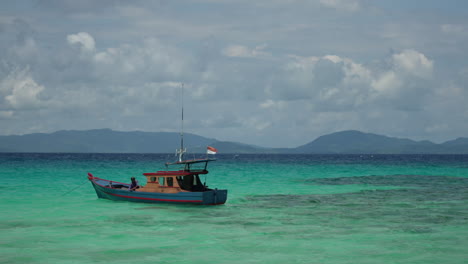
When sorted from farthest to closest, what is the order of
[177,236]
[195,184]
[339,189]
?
[339,189] < [195,184] < [177,236]

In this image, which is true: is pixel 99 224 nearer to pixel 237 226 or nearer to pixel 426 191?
pixel 237 226

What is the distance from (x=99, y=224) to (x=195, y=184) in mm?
8615

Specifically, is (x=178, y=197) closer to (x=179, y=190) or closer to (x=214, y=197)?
(x=179, y=190)

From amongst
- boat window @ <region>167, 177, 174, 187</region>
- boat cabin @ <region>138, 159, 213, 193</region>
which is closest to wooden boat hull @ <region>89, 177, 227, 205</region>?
boat cabin @ <region>138, 159, 213, 193</region>

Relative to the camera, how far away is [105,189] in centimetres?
3784

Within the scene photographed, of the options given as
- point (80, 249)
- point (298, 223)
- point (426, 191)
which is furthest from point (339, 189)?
point (80, 249)

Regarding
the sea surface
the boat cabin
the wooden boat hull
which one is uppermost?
the boat cabin

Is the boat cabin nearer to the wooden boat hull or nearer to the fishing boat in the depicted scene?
the fishing boat

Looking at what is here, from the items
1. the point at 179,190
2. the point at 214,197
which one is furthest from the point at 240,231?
the point at 179,190

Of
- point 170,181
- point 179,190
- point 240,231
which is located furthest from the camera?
point 170,181

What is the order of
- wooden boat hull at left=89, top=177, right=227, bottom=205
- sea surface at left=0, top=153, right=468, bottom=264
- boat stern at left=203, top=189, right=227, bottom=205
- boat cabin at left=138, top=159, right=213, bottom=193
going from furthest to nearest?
boat cabin at left=138, top=159, right=213, bottom=193, boat stern at left=203, top=189, right=227, bottom=205, wooden boat hull at left=89, top=177, right=227, bottom=205, sea surface at left=0, top=153, right=468, bottom=264

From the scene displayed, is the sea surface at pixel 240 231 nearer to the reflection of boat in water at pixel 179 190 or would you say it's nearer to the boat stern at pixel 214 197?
the boat stern at pixel 214 197

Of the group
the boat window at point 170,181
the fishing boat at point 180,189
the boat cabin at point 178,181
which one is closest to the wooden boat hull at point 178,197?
the fishing boat at point 180,189

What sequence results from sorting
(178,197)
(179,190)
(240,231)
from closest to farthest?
1. (240,231)
2. (178,197)
3. (179,190)
